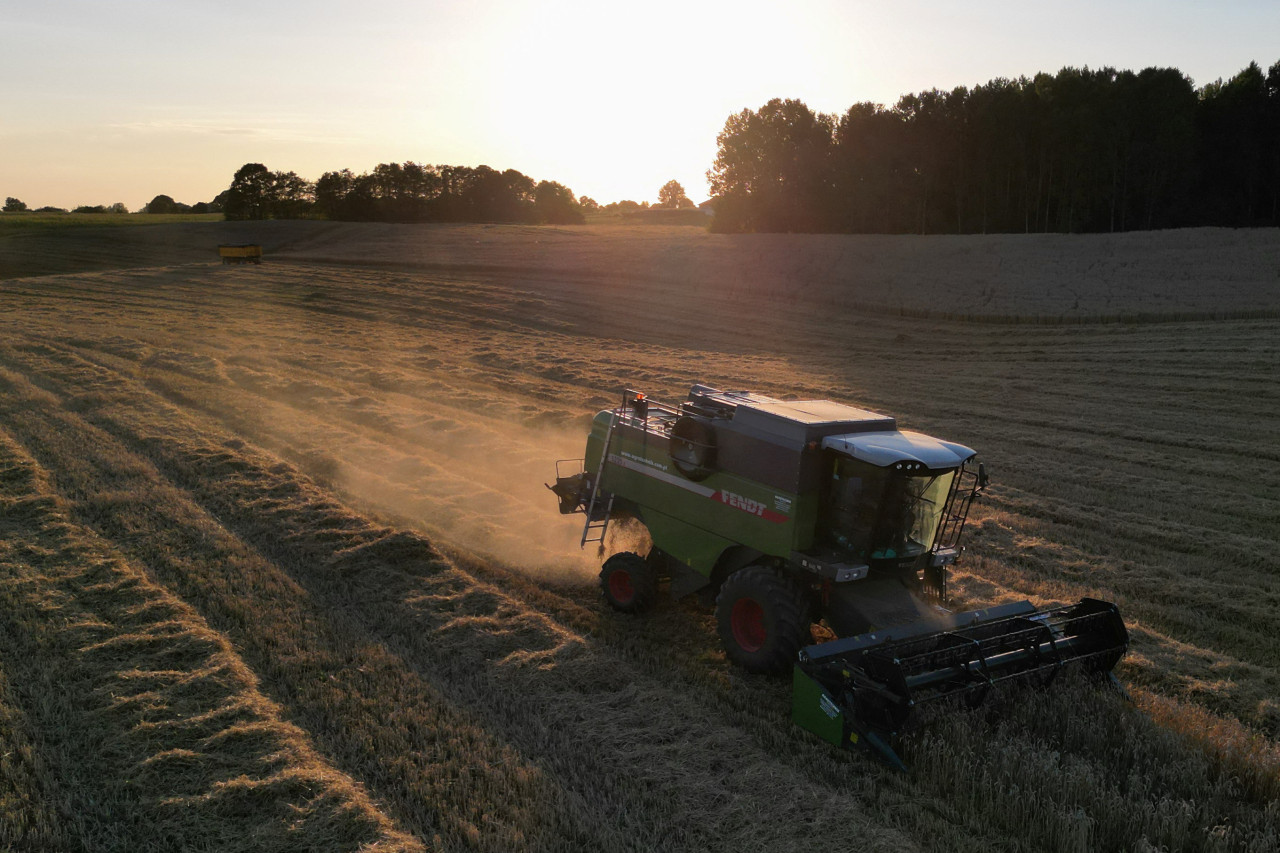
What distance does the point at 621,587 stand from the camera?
368 inches

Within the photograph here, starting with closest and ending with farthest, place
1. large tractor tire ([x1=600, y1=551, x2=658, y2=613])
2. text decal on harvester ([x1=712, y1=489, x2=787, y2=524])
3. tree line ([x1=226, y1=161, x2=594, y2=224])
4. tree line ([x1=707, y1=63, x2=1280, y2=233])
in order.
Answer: text decal on harvester ([x1=712, y1=489, x2=787, y2=524]), large tractor tire ([x1=600, y1=551, x2=658, y2=613]), tree line ([x1=707, y1=63, x2=1280, y2=233]), tree line ([x1=226, y1=161, x2=594, y2=224])

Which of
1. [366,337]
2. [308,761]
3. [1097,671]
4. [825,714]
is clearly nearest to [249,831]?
[308,761]

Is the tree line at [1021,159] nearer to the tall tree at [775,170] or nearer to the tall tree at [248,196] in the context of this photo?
the tall tree at [775,170]

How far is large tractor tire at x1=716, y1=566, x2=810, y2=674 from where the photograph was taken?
7.50 metres

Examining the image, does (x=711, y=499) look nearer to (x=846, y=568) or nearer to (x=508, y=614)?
(x=846, y=568)

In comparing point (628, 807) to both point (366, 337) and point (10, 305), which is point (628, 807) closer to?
point (366, 337)

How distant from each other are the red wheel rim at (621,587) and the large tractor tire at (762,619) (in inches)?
52.9

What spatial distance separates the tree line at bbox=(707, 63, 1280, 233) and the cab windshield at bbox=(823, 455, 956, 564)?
54.6 m

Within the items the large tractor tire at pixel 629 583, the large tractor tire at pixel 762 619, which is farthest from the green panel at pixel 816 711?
the large tractor tire at pixel 629 583

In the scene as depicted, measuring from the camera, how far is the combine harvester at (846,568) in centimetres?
687

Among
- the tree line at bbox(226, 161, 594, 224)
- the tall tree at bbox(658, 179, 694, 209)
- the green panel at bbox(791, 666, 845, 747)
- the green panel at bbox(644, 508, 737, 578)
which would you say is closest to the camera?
the green panel at bbox(791, 666, 845, 747)

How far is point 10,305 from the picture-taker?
111 feet

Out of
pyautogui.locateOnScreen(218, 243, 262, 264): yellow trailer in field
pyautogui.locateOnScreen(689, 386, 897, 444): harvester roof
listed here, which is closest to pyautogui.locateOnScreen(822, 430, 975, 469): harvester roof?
pyautogui.locateOnScreen(689, 386, 897, 444): harvester roof

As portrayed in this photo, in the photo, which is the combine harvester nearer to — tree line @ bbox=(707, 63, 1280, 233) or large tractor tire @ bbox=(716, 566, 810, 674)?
large tractor tire @ bbox=(716, 566, 810, 674)
